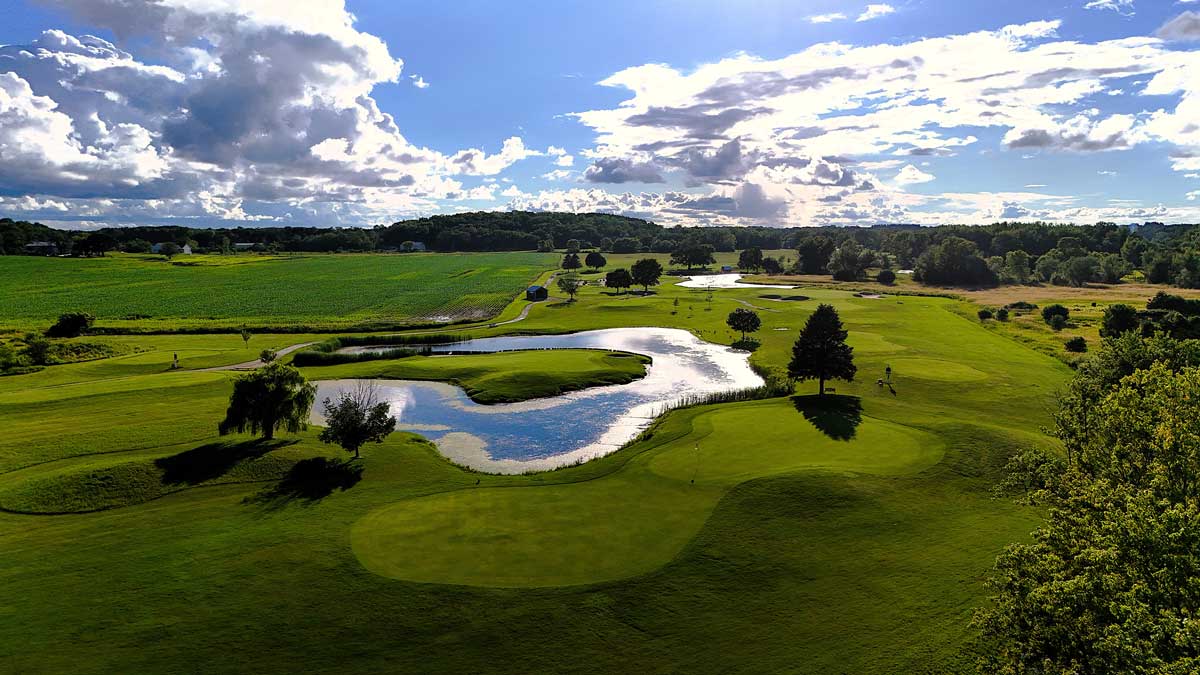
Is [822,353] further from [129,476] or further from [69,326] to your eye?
[69,326]

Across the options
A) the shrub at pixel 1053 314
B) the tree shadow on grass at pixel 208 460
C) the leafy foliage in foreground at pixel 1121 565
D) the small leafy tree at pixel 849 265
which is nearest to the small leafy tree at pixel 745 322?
the shrub at pixel 1053 314

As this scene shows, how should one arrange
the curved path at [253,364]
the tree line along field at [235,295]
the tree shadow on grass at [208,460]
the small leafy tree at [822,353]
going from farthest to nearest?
1. the tree line along field at [235,295]
2. the curved path at [253,364]
3. the small leafy tree at [822,353]
4. the tree shadow on grass at [208,460]

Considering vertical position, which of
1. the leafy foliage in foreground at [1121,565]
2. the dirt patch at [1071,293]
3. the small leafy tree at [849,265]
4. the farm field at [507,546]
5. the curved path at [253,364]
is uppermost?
the small leafy tree at [849,265]

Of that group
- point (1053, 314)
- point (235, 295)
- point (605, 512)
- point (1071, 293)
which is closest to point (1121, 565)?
point (605, 512)

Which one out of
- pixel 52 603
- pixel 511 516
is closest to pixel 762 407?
pixel 511 516

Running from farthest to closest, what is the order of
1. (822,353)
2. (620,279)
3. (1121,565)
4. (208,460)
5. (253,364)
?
1. (620,279)
2. (253,364)
3. (822,353)
4. (208,460)
5. (1121,565)

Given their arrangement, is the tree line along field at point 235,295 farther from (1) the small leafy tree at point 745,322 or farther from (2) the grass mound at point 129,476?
(2) the grass mound at point 129,476
